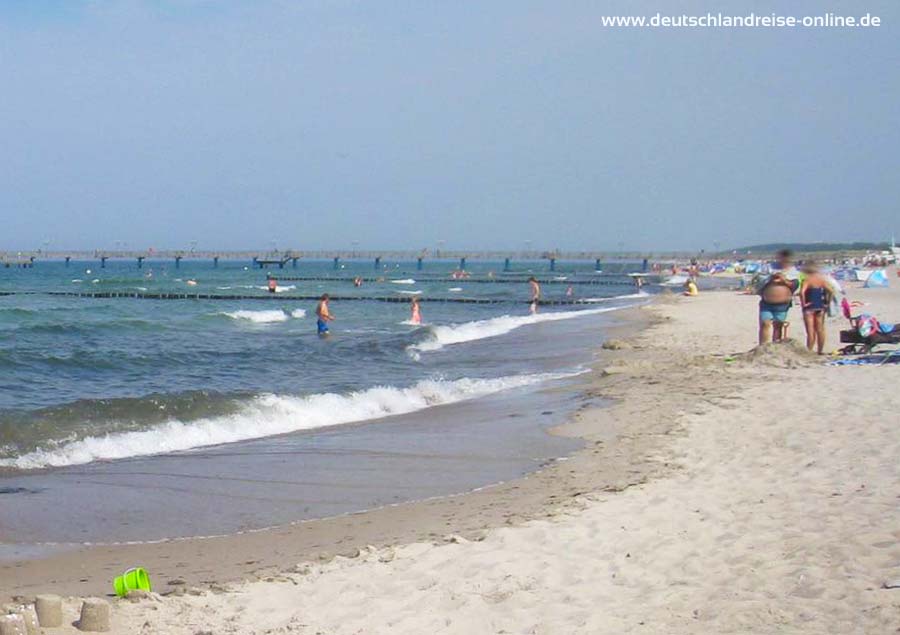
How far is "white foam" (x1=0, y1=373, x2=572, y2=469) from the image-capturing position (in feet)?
32.9

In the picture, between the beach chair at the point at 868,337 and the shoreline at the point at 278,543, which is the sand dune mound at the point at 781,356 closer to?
the beach chair at the point at 868,337

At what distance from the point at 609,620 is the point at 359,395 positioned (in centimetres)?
950

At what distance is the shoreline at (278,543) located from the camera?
560 cm

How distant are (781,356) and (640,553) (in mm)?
A: 8998

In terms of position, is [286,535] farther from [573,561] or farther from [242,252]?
[242,252]

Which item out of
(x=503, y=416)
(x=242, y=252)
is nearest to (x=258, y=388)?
(x=503, y=416)

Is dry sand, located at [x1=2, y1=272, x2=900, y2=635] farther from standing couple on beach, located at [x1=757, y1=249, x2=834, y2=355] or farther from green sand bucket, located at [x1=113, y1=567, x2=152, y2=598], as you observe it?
standing couple on beach, located at [x1=757, y1=249, x2=834, y2=355]

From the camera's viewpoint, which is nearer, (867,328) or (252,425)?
(252,425)

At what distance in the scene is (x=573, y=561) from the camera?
533 cm

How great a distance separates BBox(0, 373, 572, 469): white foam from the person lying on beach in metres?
3.75

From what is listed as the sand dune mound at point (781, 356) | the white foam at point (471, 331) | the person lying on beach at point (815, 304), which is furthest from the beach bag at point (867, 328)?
the white foam at point (471, 331)

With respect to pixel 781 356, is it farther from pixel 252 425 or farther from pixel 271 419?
pixel 252 425

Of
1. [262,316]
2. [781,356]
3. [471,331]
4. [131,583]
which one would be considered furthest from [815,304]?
[262,316]

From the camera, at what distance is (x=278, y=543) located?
20.9ft
